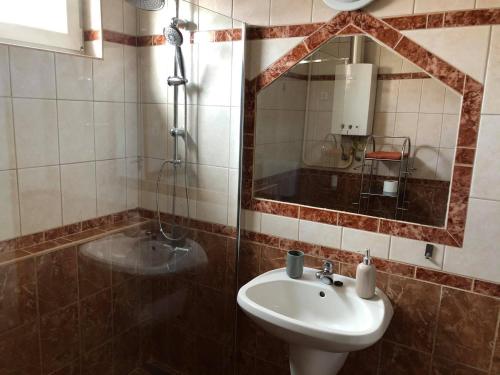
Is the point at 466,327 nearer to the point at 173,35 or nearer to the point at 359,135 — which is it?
the point at 359,135

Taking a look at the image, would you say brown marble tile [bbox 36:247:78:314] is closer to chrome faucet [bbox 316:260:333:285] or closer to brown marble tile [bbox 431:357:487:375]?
chrome faucet [bbox 316:260:333:285]

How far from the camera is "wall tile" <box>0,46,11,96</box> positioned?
134 centimetres

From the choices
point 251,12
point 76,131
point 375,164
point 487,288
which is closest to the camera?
point 487,288

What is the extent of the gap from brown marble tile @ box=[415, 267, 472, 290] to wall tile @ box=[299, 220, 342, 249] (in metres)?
0.35

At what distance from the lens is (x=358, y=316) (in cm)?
153

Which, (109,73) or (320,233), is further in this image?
(320,233)

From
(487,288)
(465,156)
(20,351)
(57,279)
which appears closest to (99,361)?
(20,351)

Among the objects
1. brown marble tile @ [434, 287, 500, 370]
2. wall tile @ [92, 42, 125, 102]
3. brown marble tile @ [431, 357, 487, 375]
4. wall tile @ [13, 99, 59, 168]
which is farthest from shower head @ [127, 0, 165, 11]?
brown marble tile @ [431, 357, 487, 375]

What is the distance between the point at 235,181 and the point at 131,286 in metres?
0.70

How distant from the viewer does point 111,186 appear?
1646 mm

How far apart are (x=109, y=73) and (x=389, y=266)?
1393mm

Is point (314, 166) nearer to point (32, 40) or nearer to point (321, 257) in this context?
point (321, 257)

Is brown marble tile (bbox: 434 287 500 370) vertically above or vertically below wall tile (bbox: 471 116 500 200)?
below

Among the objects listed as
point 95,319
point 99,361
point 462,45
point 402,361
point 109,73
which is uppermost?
point 462,45
